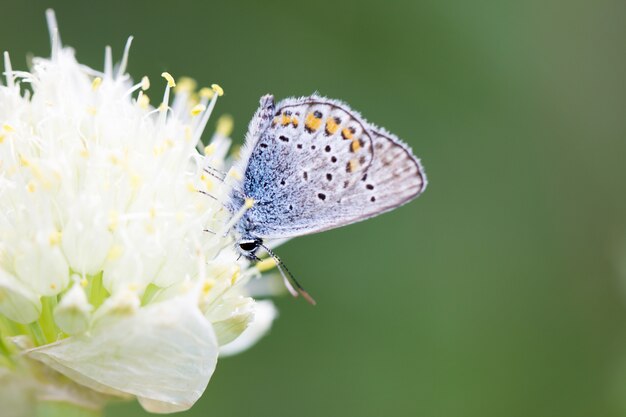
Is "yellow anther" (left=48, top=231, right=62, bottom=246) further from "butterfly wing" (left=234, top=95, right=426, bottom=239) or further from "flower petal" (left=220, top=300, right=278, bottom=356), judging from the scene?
"flower petal" (left=220, top=300, right=278, bottom=356)

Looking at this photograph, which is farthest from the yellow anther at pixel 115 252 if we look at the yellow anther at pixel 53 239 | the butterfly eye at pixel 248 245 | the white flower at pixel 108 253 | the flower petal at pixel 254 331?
the flower petal at pixel 254 331

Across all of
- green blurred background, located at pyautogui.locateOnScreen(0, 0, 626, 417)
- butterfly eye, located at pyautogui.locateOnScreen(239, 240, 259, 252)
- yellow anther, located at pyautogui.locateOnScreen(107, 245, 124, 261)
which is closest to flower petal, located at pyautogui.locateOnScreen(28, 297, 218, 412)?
yellow anther, located at pyautogui.locateOnScreen(107, 245, 124, 261)

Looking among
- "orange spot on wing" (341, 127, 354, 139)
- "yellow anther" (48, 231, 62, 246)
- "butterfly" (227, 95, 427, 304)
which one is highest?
"orange spot on wing" (341, 127, 354, 139)

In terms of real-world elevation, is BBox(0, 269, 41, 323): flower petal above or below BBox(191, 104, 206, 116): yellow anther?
below

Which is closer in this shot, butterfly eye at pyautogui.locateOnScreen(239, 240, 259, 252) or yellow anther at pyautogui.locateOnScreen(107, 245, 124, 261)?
yellow anther at pyautogui.locateOnScreen(107, 245, 124, 261)

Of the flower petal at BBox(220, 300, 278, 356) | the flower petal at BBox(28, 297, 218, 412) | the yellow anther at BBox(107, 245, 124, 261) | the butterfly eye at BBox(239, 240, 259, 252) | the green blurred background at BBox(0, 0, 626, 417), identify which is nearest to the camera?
the flower petal at BBox(28, 297, 218, 412)

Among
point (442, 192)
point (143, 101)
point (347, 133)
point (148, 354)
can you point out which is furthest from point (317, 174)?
point (442, 192)

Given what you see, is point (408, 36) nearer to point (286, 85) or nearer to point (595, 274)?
point (286, 85)

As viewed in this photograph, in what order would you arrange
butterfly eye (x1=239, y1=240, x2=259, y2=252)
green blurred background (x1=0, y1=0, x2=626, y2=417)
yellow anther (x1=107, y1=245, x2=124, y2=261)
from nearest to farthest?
yellow anther (x1=107, y1=245, x2=124, y2=261) < butterfly eye (x1=239, y1=240, x2=259, y2=252) < green blurred background (x1=0, y1=0, x2=626, y2=417)
